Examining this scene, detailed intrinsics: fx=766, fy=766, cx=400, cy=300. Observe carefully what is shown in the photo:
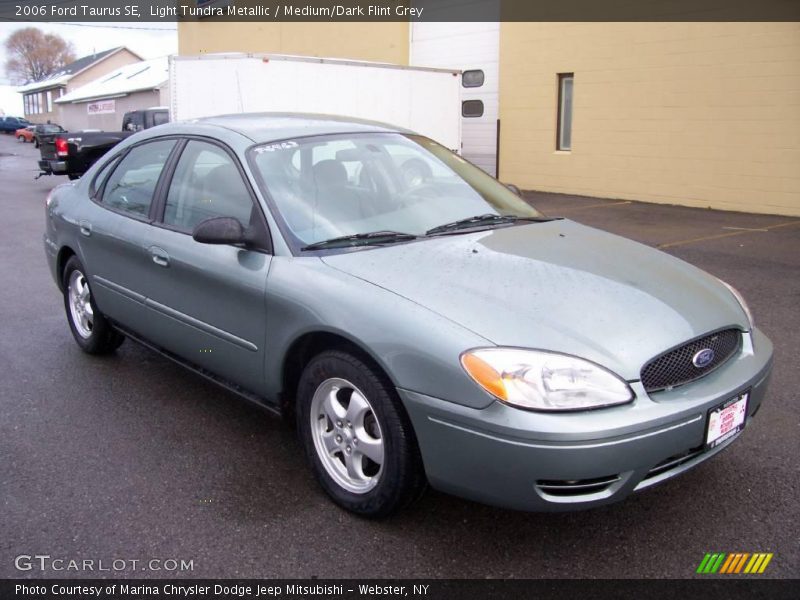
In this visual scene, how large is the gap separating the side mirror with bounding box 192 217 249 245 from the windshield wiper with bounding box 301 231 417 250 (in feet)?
1.02

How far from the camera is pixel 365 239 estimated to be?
3.44 m

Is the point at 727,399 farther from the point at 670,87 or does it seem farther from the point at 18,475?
the point at 670,87

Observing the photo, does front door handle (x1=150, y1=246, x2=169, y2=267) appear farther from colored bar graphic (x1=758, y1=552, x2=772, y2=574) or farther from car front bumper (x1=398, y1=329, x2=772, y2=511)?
colored bar graphic (x1=758, y1=552, x2=772, y2=574)

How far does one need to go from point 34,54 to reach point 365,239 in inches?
4171

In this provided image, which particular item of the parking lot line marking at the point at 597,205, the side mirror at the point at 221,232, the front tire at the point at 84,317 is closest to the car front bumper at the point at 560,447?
the side mirror at the point at 221,232

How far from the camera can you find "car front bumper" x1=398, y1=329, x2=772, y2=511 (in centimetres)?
251

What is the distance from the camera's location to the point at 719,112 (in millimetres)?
12992

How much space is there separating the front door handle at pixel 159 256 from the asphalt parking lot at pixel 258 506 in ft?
2.80

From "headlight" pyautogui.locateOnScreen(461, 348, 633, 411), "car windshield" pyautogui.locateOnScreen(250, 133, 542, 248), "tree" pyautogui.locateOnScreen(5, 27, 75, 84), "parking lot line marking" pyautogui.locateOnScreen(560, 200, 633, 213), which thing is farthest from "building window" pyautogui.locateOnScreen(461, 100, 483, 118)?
"tree" pyautogui.locateOnScreen(5, 27, 75, 84)

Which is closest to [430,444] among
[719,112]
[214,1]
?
[719,112]

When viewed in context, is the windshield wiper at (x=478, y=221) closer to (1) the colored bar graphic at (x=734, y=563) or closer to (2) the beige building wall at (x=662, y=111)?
(1) the colored bar graphic at (x=734, y=563)

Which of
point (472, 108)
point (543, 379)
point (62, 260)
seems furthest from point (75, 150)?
point (543, 379)

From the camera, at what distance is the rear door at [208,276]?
348 cm

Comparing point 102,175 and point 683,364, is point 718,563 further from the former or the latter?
point 102,175
